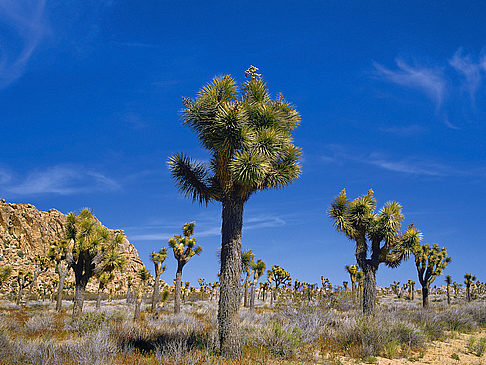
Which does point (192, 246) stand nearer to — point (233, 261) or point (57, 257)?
point (57, 257)

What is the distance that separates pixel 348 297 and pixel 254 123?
2394 centimetres

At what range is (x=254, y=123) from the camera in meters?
11.9

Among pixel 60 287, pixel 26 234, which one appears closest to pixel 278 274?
pixel 60 287

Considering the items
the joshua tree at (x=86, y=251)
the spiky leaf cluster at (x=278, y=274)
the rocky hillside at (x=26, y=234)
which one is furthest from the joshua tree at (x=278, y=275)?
the rocky hillside at (x=26, y=234)

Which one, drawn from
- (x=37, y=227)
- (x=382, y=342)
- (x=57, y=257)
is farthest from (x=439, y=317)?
(x=37, y=227)

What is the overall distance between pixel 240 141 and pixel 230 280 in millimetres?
4112

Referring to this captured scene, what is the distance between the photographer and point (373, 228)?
19109 mm

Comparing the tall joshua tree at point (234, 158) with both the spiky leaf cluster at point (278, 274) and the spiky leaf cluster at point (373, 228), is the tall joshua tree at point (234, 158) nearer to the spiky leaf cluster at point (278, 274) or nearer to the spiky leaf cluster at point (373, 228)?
the spiky leaf cluster at point (373, 228)

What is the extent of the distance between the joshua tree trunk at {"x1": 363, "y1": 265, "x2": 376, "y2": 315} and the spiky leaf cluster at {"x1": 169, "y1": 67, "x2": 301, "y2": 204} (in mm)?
9851

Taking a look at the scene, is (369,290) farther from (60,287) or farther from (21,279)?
(21,279)

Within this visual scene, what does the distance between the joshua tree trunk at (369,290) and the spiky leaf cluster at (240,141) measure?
985cm

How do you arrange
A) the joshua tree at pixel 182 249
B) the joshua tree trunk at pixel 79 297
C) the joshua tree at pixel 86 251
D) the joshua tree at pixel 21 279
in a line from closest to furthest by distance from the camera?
the joshua tree trunk at pixel 79 297, the joshua tree at pixel 86 251, the joshua tree at pixel 182 249, the joshua tree at pixel 21 279

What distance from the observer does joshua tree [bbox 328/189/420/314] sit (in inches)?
746

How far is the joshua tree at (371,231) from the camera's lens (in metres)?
18.9
